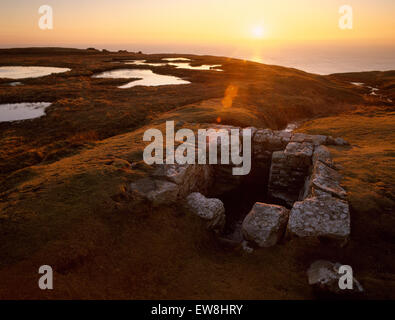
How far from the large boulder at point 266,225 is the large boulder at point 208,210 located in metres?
1.65

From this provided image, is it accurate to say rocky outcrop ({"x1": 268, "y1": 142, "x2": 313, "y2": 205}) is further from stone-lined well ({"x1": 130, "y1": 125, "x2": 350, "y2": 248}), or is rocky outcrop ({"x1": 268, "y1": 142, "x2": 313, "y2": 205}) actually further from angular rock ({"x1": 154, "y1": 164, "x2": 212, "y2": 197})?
angular rock ({"x1": 154, "y1": 164, "x2": 212, "y2": 197})

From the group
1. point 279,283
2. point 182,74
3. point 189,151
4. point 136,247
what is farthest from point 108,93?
point 279,283

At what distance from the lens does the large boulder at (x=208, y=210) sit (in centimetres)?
1191

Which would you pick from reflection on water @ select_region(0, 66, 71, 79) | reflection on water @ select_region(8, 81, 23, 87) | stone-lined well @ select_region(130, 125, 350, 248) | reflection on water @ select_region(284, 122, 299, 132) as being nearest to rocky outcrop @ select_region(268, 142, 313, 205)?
stone-lined well @ select_region(130, 125, 350, 248)

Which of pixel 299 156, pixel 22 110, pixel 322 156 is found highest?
pixel 22 110

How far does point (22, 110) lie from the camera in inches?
1410

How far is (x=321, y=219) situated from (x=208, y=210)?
5124mm

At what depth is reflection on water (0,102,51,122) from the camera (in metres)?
32.3

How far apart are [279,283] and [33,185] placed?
13094mm

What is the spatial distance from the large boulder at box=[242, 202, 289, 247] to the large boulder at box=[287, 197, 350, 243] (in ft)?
2.01

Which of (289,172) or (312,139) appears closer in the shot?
(289,172)

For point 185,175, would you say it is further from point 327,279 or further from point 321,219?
point 327,279

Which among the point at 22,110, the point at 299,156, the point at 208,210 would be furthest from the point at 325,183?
the point at 22,110
